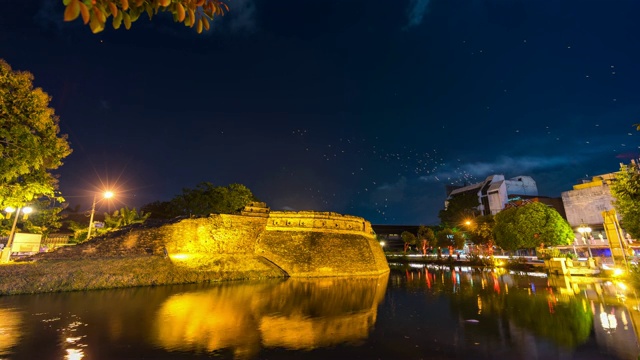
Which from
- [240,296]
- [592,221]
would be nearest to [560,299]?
[240,296]

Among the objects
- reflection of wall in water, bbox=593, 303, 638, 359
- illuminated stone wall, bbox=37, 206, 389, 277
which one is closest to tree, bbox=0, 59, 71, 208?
illuminated stone wall, bbox=37, 206, 389, 277

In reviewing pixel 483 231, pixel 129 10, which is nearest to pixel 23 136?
pixel 129 10

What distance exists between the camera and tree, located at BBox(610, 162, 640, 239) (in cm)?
1866

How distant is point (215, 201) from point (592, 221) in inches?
2796

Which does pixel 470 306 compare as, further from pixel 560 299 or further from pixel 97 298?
pixel 97 298

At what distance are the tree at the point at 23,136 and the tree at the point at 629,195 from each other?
116 feet

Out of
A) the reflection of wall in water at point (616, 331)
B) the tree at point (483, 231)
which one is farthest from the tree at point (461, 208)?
the reflection of wall in water at point (616, 331)

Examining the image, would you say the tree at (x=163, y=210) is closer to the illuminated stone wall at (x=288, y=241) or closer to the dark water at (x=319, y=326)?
the illuminated stone wall at (x=288, y=241)

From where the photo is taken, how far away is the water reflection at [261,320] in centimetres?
891

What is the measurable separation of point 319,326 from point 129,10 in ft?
36.2

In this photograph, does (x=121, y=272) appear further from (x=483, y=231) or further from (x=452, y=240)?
(x=452, y=240)

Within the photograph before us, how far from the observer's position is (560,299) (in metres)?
16.1

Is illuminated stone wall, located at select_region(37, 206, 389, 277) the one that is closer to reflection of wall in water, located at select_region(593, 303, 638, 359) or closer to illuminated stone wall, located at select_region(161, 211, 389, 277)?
illuminated stone wall, located at select_region(161, 211, 389, 277)

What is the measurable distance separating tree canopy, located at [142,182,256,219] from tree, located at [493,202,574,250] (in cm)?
4330
